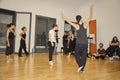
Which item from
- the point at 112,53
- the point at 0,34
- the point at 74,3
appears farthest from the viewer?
the point at 74,3

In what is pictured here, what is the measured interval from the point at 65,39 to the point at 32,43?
6.28 feet

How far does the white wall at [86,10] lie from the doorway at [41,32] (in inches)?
11.7

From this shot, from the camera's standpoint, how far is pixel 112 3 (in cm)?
1159

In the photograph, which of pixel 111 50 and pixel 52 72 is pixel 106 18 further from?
pixel 52 72

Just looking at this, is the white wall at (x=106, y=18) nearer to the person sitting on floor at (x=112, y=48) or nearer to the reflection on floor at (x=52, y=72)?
the person sitting on floor at (x=112, y=48)

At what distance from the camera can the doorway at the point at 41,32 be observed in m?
12.2

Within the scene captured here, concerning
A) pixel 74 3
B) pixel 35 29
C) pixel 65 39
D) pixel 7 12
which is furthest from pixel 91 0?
pixel 7 12

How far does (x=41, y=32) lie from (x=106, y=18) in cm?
388

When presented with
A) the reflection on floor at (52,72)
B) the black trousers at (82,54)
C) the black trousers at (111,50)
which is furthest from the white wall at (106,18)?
→ the black trousers at (82,54)

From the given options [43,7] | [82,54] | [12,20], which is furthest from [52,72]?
[43,7]

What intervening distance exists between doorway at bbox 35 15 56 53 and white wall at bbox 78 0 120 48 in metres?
2.92

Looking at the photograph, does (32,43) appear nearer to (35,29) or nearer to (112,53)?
(35,29)

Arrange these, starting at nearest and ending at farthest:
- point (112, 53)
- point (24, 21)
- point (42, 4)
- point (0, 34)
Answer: point (112, 53)
point (0, 34)
point (24, 21)
point (42, 4)

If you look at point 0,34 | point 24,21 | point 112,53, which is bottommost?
point 112,53
